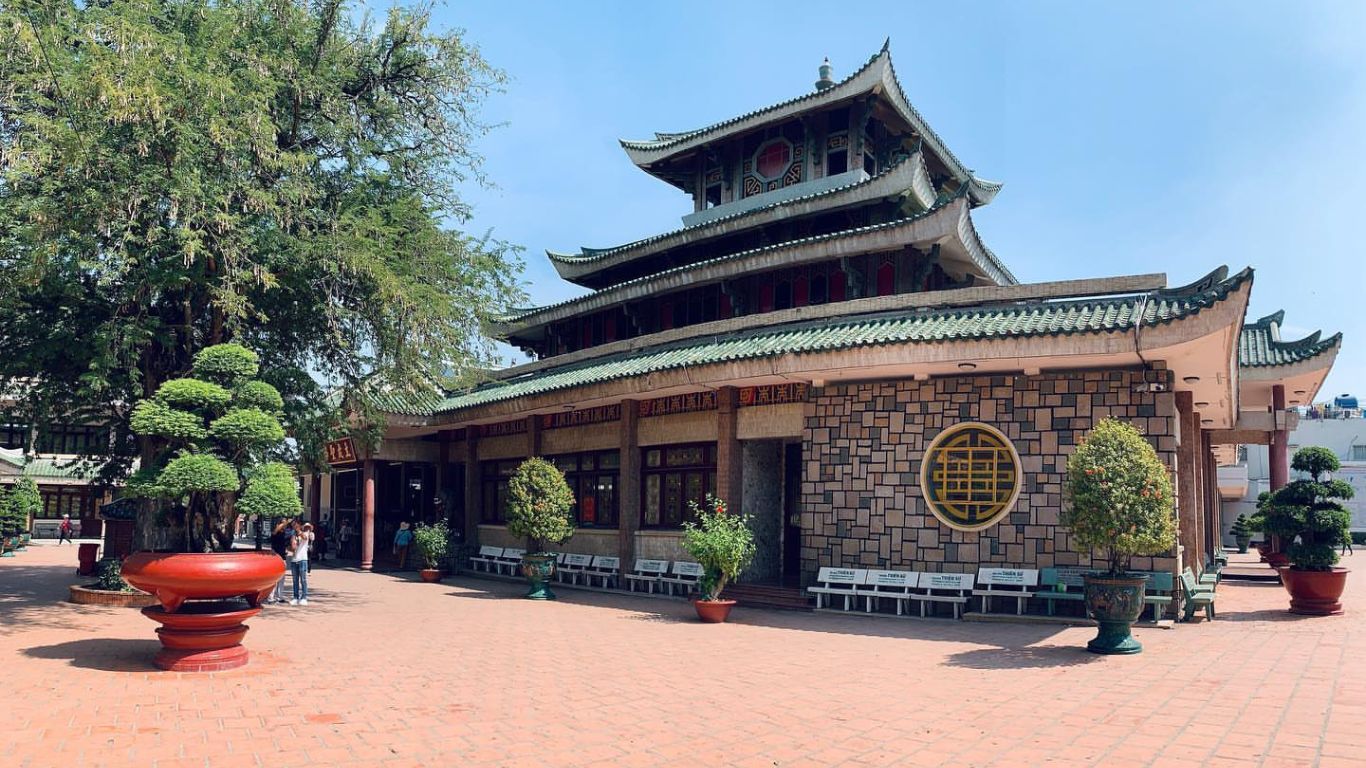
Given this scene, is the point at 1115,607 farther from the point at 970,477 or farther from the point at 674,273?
the point at 674,273

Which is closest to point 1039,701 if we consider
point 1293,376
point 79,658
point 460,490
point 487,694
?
point 487,694

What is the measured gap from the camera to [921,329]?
14109mm

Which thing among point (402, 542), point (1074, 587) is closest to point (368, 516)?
point (402, 542)

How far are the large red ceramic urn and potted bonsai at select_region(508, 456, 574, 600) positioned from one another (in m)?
7.13

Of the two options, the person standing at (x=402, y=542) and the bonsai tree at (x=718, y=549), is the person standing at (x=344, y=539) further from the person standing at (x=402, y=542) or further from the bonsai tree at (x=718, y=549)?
the bonsai tree at (x=718, y=549)

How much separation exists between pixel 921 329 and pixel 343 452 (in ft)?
59.5

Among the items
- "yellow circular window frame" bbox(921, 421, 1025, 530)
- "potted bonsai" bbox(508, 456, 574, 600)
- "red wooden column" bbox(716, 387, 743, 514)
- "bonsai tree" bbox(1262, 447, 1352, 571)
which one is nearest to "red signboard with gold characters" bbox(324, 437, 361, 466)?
"potted bonsai" bbox(508, 456, 574, 600)

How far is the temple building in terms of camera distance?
515 inches

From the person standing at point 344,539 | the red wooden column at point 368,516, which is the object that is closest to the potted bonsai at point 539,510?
the red wooden column at point 368,516

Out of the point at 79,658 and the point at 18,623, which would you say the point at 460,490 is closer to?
the point at 18,623

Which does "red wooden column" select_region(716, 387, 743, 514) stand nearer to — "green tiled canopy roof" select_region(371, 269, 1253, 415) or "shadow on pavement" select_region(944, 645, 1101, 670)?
"green tiled canopy roof" select_region(371, 269, 1253, 415)

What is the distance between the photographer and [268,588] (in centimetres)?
960

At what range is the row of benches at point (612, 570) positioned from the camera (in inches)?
679

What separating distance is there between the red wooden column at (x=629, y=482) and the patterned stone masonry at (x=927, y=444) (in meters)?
4.40
